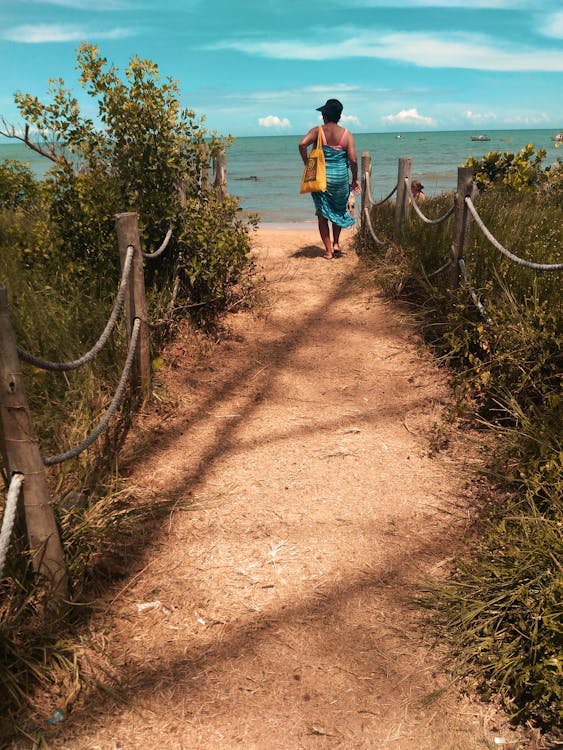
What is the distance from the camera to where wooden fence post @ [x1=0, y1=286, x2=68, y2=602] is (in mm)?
1963

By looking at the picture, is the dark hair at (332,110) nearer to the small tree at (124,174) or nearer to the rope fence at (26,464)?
the small tree at (124,174)

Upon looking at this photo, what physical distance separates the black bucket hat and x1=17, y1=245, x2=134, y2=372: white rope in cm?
441

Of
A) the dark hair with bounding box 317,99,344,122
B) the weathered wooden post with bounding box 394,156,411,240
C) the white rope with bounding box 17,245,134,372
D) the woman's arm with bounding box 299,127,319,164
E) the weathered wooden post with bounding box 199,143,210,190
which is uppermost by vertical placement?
the dark hair with bounding box 317,99,344,122

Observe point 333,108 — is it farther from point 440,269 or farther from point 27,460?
point 27,460

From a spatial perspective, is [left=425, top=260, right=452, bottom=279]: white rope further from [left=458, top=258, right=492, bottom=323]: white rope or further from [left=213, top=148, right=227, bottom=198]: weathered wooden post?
[left=213, top=148, right=227, bottom=198]: weathered wooden post

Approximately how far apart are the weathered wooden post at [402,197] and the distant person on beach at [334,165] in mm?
719

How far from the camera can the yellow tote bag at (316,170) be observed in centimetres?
714

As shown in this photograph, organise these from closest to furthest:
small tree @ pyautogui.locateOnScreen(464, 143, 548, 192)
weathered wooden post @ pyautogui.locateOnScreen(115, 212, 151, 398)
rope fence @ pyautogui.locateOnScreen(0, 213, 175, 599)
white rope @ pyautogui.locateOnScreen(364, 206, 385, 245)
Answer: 1. rope fence @ pyautogui.locateOnScreen(0, 213, 175, 599)
2. weathered wooden post @ pyautogui.locateOnScreen(115, 212, 151, 398)
3. white rope @ pyautogui.locateOnScreen(364, 206, 385, 245)
4. small tree @ pyautogui.locateOnScreen(464, 143, 548, 192)

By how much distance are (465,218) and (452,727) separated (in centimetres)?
365

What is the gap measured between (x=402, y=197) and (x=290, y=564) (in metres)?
5.03

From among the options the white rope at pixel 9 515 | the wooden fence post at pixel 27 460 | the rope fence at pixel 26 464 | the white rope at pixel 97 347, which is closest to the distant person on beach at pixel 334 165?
the white rope at pixel 97 347

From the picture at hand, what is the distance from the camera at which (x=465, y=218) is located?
464cm

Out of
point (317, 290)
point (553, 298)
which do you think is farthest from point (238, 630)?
point (317, 290)

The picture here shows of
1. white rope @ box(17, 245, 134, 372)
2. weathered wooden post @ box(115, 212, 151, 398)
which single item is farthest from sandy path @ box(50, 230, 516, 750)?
white rope @ box(17, 245, 134, 372)
